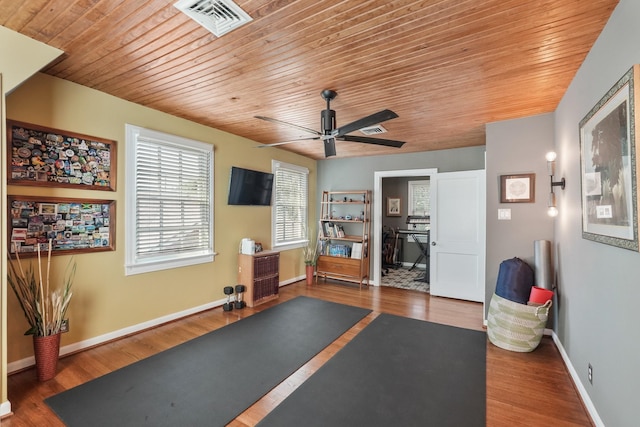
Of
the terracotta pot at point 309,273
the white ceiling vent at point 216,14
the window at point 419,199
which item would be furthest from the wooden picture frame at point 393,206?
the white ceiling vent at point 216,14

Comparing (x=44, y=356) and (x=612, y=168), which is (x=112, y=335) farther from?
(x=612, y=168)

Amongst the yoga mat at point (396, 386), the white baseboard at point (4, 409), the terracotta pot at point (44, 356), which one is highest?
the terracotta pot at point (44, 356)

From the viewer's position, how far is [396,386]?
2.37 metres

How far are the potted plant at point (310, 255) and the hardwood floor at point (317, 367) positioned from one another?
1767 millimetres

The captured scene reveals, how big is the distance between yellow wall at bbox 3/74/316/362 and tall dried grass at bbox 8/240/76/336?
4.0 inches

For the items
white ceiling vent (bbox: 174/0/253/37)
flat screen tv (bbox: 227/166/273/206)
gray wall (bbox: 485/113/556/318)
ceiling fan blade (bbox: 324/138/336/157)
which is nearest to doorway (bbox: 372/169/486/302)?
gray wall (bbox: 485/113/556/318)

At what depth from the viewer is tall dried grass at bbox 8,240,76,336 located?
2434 mm

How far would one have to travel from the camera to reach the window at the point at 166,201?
10.7 ft

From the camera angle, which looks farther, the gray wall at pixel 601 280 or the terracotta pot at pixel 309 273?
the terracotta pot at pixel 309 273

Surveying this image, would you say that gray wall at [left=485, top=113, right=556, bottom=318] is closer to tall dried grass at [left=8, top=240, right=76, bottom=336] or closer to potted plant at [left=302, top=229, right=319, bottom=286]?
potted plant at [left=302, top=229, right=319, bottom=286]

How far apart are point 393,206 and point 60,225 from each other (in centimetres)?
666

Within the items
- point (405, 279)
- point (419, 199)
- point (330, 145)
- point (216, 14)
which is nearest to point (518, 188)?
point (330, 145)

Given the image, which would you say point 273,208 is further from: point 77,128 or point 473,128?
point 473,128

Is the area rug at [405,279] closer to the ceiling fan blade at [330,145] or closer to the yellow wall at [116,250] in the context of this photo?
the yellow wall at [116,250]
